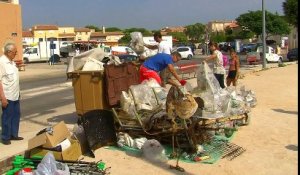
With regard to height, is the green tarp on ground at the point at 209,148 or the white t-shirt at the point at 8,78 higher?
the white t-shirt at the point at 8,78

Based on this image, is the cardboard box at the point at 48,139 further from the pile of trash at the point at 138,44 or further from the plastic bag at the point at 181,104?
the pile of trash at the point at 138,44

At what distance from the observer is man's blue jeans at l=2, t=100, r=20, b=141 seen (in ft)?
24.5

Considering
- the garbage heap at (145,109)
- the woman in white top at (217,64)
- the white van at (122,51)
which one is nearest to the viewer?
the garbage heap at (145,109)

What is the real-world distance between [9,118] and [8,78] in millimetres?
697

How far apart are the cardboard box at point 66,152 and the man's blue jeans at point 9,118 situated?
1.19 meters

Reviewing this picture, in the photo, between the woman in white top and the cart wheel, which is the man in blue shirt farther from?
the woman in white top

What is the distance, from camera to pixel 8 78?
23.9 ft

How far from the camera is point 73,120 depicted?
10023 mm

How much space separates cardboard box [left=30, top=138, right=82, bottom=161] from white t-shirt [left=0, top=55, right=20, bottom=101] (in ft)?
4.24

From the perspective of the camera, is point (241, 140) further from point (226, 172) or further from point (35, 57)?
point (35, 57)

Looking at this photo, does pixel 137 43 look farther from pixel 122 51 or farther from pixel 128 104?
pixel 122 51

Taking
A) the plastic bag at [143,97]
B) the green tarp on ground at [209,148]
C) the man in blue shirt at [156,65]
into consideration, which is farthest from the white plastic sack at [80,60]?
the green tarp on ground at [209,148]

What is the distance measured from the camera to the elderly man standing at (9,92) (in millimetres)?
7235

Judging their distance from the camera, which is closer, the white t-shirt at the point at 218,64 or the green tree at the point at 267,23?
the white t-shirt at the point at 218,64
